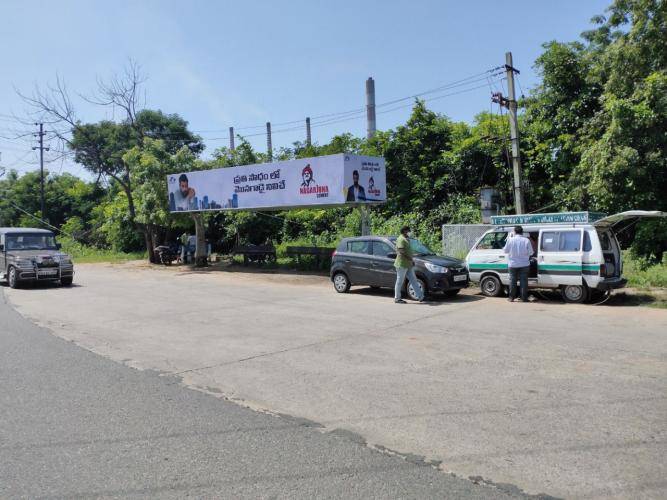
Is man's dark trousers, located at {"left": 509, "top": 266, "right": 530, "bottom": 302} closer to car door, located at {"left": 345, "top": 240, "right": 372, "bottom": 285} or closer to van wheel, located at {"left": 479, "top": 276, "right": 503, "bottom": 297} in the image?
van wheel, located at {"left": 479, "top": 276, "right": 503, "bottom": 297}

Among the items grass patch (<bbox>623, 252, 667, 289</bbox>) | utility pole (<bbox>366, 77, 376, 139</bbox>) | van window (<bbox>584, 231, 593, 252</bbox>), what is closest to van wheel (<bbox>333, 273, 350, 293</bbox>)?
van window (<bbox>584, 231, 593, 252</bbox>)

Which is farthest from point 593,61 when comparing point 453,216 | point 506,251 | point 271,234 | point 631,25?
point 271,234

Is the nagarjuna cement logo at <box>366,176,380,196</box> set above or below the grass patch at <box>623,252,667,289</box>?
above

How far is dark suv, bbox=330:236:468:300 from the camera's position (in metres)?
13.2

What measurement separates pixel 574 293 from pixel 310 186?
1003 centimetres

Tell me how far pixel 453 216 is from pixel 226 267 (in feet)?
35.0

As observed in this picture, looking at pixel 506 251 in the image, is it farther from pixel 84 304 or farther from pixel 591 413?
pixel 84 304

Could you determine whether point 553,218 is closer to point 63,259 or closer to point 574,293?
point 574,293

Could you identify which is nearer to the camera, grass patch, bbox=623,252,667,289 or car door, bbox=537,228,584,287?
car door, bbox=537,228,584,287

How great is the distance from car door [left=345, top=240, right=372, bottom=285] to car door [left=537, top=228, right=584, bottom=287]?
4375mm

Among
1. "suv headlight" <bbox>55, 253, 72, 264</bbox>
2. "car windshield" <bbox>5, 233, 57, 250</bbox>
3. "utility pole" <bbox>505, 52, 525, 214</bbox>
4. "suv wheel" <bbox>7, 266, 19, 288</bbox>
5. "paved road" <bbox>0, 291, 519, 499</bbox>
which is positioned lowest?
"paved road" <bbox>0, 291, 519, 499</bbox>

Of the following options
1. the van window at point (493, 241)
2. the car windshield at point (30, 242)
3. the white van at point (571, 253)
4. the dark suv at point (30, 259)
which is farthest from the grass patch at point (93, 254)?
the white van at point (571, 253)

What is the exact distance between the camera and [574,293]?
12.2m

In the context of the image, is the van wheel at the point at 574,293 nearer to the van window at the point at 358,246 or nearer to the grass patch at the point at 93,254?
the van window at the point at 358,246
